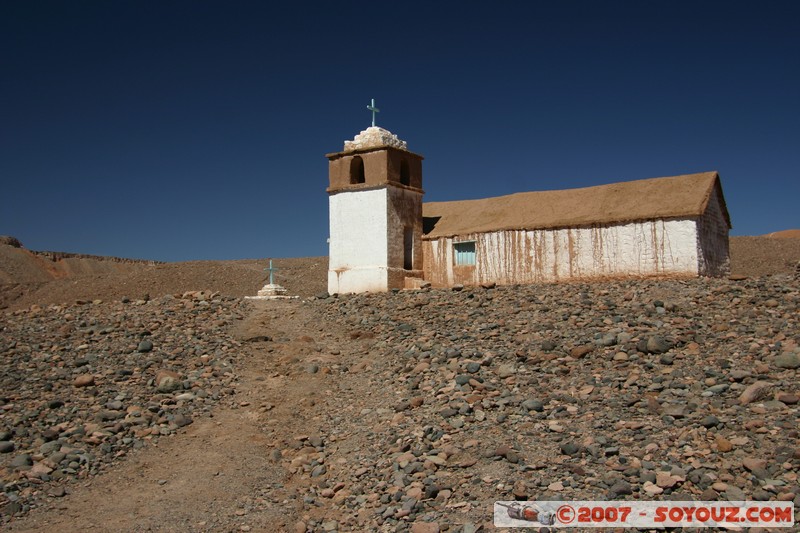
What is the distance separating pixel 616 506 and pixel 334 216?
52.6 feet

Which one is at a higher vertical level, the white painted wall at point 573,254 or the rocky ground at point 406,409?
the white painted wall at point 573,254

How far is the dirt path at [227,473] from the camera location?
994 cm

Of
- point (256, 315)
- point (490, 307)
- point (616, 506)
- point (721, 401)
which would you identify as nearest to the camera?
point (616, 506)

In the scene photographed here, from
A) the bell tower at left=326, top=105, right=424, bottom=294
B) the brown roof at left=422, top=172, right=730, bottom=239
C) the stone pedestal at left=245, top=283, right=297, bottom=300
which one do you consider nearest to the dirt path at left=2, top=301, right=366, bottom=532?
the bell tower at left=326, top=105, right=424, bottom=294

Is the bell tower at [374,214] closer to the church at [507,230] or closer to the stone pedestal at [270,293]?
the church at [507,230]

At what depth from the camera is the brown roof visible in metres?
19.2

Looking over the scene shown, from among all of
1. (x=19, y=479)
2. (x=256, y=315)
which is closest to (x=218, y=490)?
(x=19, y=479)

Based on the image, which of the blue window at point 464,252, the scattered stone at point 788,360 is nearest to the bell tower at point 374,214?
the blue window at point 464,252

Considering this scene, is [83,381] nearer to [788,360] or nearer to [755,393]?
[755,393]

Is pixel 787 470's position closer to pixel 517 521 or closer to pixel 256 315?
pixel 517 521

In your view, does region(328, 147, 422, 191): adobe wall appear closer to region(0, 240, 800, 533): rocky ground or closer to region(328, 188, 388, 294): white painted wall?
region(328, 188, 388, 294): white painted wall

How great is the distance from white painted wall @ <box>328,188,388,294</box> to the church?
0.03 m

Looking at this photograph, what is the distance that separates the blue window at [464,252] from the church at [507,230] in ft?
0.11

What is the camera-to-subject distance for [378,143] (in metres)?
22.4
